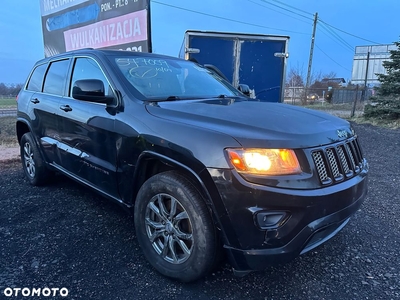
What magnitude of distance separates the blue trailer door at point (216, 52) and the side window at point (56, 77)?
3.46 meters

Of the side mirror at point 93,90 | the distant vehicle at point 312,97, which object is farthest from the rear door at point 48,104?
the distant vehicle at point 312,97

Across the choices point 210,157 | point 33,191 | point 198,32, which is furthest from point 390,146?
point 33,191

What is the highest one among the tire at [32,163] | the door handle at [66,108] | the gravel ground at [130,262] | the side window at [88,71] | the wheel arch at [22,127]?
the side window at [88,71]

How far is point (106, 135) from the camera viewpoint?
9.14 ft

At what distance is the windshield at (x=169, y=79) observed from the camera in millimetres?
2943

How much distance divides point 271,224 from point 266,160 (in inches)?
15.8

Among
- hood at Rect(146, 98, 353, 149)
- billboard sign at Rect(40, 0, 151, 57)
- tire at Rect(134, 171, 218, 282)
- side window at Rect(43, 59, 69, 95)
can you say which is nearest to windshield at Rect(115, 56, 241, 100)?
hood at Rect(146, 98, 353, 149)

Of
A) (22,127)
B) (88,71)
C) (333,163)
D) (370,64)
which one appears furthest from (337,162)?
(370,64)

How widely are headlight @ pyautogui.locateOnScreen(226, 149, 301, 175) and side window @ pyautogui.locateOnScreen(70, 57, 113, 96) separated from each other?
1493mm

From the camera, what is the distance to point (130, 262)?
264 cm

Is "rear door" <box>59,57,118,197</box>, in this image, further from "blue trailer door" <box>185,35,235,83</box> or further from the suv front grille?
"blue trailer door" <box>185,35,235,83</box>

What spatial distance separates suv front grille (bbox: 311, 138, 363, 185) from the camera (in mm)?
2027

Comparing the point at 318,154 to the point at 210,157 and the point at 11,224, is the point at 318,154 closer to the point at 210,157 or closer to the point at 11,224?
the point at 210,157

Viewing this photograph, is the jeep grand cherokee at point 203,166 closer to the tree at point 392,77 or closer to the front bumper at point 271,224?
the front bumper at point 271,224
